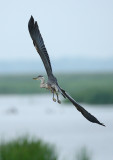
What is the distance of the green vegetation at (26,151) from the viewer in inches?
559

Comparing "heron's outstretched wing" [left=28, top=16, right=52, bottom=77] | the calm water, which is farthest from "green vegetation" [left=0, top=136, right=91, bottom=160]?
"heron's outstretched wing" [left=28, top=16, right=52, bottom=77]

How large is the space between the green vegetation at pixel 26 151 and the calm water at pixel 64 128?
5.92 ft

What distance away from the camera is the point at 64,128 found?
89.8ft

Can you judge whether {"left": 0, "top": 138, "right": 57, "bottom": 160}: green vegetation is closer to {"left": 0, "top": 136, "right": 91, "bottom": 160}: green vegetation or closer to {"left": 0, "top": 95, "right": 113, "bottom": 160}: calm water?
{"left": 0, "top": 136, "right": 91, "bottom": 160}: green vegetation

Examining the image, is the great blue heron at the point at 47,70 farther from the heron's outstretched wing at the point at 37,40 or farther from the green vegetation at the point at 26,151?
the green vegetation at the point at 26,151

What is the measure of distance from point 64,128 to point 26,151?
1333 cm

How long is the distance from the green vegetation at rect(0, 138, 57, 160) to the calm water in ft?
5.92

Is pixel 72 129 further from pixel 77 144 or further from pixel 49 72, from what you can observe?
pixel 49 72

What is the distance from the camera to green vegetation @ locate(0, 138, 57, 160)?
14.2 metres

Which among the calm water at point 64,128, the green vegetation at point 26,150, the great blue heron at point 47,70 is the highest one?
the great blue heron at point 47,70

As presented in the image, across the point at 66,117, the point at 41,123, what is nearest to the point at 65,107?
the point at 66,117

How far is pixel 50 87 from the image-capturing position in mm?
3803

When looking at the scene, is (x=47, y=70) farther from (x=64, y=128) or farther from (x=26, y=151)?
(x=64, y=128)

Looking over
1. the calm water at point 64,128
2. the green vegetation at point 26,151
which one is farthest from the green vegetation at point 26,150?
the calm water at point 64,128
